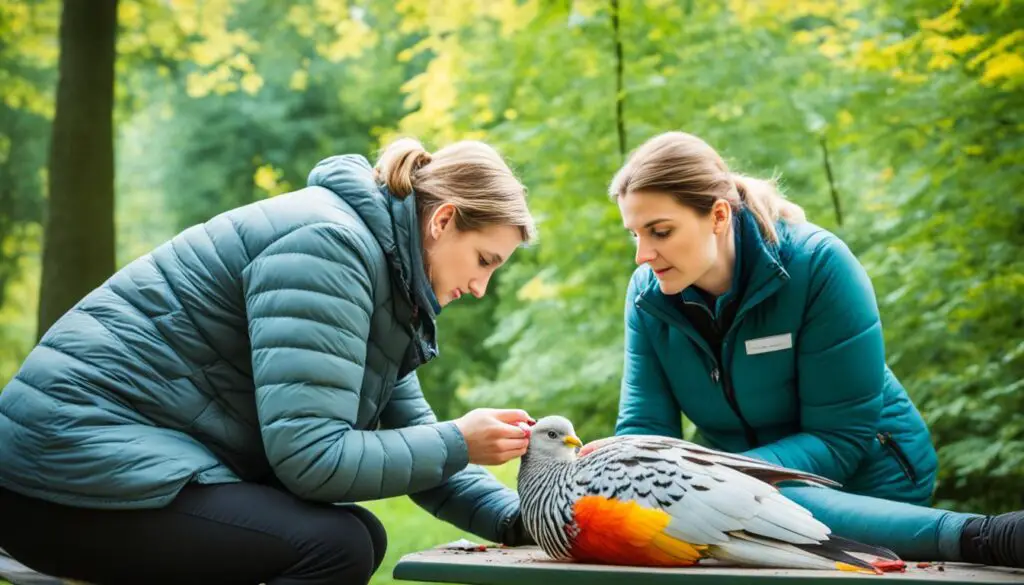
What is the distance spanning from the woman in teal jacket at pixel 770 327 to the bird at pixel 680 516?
20.0 inches

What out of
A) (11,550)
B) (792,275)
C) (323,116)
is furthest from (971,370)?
(323,116)

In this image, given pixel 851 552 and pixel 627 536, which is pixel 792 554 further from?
pixel 627 536

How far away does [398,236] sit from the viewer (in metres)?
2.70

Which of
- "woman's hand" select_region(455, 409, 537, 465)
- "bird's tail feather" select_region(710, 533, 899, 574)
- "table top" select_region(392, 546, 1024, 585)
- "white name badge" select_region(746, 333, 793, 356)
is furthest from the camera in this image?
"white name badge" select_region(746, 333, 793, 356)

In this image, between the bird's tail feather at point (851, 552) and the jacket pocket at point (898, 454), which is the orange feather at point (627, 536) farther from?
the jacket pocket at point (898, 454)

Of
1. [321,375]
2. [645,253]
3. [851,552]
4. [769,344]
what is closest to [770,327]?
[769,344]

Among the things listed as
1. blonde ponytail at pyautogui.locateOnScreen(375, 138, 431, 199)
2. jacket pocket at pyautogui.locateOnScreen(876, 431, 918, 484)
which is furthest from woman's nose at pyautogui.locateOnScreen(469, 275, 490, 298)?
jacket pocket at pyautogui.locateOnScreen(876, 431, 918, 484)

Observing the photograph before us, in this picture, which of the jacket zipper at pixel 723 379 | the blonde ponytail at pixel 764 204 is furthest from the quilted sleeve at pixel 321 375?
the blonde ponytail at pixel 764 204

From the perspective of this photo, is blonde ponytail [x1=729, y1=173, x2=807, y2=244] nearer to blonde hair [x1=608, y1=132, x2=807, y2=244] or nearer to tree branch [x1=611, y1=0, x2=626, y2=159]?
blonde hair [x1=608, y1=132, x2=807, y2=244]

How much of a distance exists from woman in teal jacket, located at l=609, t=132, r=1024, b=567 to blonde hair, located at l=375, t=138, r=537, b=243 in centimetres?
44

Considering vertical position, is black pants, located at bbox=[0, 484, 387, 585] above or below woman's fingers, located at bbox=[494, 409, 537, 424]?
below

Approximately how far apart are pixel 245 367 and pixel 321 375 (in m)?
0.29

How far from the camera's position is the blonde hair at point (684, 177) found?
3072mm

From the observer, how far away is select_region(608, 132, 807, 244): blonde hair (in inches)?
121
